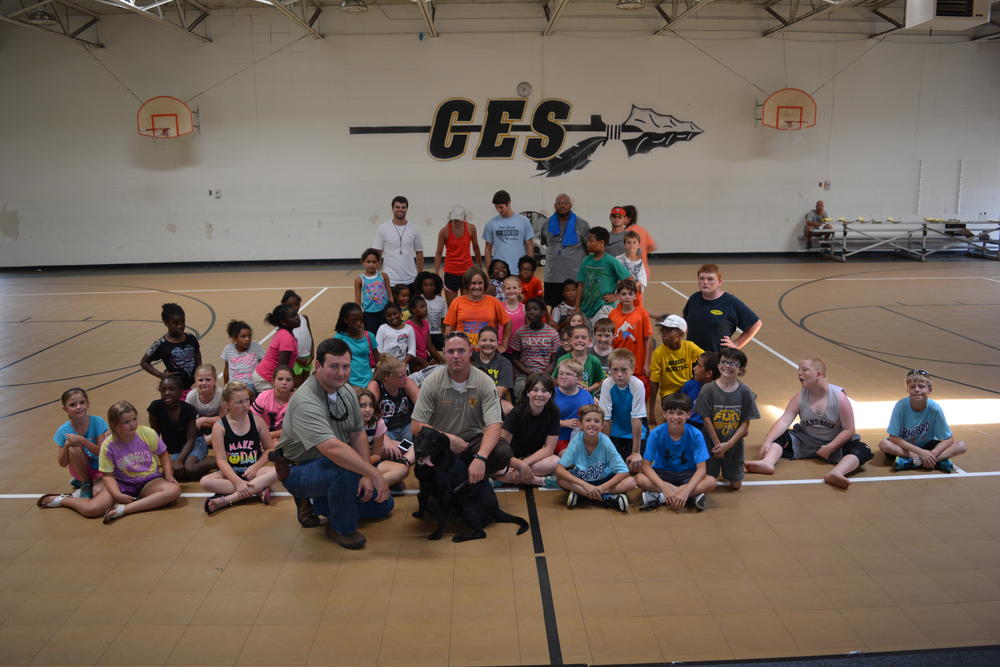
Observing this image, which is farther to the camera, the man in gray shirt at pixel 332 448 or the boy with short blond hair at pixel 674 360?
the boy with short blond hair at pixel 674 360

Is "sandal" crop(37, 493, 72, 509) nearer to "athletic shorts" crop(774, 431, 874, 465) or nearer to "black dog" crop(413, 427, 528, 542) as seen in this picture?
"black dog" crop(413, 427, 528, 542)

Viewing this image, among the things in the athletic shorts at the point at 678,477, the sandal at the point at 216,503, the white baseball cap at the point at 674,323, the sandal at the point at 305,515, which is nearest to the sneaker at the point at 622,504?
the athletic shorts at the point at 678,477

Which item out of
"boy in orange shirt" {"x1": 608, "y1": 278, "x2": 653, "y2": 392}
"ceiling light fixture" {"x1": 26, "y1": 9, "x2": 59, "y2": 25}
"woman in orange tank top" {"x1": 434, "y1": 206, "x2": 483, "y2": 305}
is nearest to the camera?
"boy in orange shirt" {"x1": 608, "y1": 278, "x2": 653, "y2": 392}

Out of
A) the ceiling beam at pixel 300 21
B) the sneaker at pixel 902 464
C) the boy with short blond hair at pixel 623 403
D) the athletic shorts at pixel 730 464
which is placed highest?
the ceiling beam at pixel 300 21

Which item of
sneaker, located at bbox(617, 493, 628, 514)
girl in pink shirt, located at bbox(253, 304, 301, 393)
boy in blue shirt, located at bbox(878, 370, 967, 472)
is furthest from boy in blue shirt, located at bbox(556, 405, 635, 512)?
girl in pink shirt, located at bbox(253, 304, 301, 393)

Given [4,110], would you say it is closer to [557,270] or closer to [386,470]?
[557,270]

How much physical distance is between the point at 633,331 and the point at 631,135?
35.7 ft

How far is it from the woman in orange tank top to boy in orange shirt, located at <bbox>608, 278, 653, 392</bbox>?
2.68 m

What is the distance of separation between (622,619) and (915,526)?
91.8 inches

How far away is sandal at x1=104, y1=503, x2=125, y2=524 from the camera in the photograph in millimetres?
4910

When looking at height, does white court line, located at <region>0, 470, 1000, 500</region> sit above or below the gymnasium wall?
below

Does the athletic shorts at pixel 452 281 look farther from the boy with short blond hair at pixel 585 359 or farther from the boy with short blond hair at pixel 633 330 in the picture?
the boy with short blond hair at pixel 585 359

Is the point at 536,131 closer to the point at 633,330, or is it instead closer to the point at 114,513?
the point at 633,330

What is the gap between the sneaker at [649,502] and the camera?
5.03 meters
